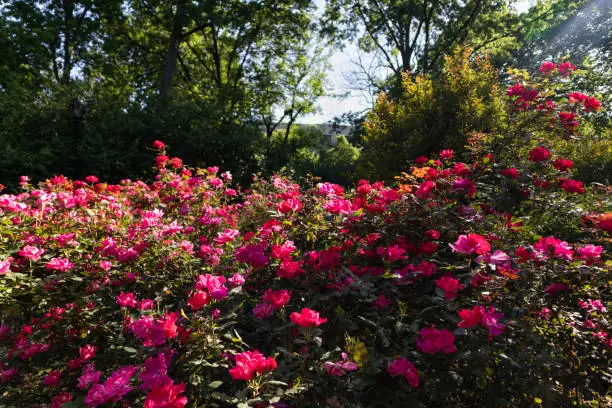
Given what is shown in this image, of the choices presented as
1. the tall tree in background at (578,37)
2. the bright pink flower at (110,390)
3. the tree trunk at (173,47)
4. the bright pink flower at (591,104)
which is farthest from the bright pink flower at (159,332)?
the tall tree in background at (578,37)

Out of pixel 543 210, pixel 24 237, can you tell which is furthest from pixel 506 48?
pixel 24 237

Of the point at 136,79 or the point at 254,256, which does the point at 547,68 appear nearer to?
the point at 254,256

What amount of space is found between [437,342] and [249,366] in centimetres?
79

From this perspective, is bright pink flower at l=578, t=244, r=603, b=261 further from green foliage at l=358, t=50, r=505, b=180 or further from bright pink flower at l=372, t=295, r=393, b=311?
green foliage at l=358, t=50, r=505, b=180

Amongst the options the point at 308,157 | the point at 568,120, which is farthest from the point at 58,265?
the point at 308,157

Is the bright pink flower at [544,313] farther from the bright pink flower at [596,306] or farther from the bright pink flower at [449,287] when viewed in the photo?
the bright pink flower at [449,287]

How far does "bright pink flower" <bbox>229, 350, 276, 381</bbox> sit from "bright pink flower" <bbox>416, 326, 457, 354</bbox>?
674mm

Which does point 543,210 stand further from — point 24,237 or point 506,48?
point 506,48

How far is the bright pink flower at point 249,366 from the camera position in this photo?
117cm

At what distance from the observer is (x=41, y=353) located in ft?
6.45

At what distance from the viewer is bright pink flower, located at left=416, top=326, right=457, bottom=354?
1393mm

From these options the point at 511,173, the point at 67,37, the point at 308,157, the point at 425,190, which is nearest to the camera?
the point at 425,190

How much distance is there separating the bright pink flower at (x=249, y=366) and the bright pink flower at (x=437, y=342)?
0.67m

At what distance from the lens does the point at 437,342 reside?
4.60 feet
